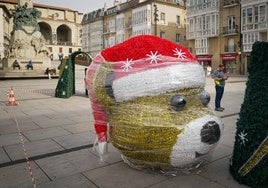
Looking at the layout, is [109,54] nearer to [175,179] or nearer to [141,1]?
[175,179]

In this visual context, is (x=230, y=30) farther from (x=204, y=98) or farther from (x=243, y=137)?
(x=243, y=137)

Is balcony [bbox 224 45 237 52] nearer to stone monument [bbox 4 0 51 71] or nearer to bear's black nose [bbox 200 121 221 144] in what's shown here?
stone monument [bbox 4 0 51 71]

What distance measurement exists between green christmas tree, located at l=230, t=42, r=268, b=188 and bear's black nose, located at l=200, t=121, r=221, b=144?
34cm

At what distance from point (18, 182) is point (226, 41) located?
127 feet

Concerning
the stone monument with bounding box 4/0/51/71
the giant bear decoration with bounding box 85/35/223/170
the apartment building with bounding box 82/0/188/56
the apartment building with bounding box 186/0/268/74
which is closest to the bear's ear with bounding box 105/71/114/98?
the giant bear decoration with bounding box 85/35/223/170

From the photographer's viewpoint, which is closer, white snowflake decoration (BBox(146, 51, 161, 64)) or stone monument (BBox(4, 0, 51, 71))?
white snowflake decoration (BBox(146, 51, 161, 64))

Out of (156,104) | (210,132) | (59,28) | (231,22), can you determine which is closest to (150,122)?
(156,104)

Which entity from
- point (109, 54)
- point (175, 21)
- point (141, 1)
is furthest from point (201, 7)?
point (109, 54)

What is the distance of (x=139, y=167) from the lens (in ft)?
14.2

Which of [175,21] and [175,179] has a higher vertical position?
[175,21]

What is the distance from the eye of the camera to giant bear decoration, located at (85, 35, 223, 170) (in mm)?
3719

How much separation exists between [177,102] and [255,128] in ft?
3.50

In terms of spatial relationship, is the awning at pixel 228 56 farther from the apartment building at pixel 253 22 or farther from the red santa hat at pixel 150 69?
the red santa hat at pixel 150 69

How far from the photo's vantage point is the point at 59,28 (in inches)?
3209
